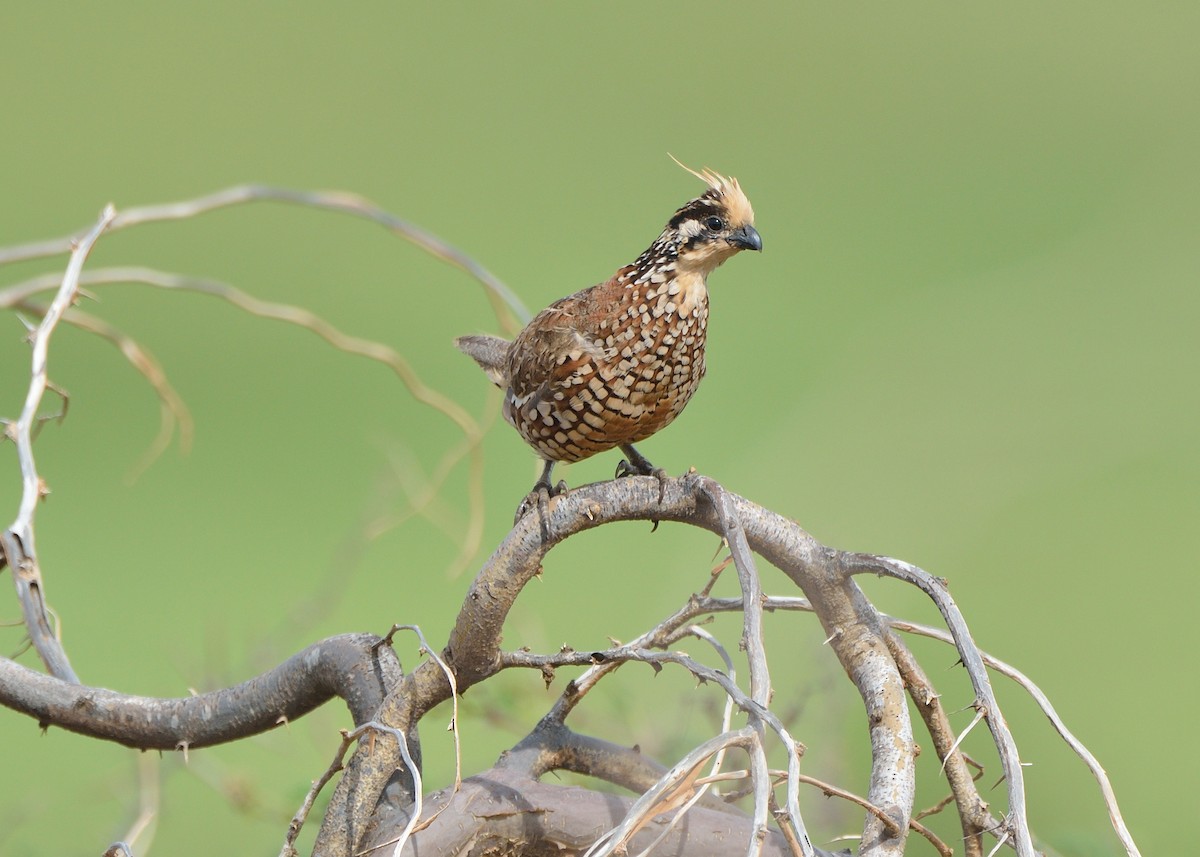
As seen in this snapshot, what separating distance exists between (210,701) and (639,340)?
86 centimetres

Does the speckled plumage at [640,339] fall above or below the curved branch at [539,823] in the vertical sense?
above

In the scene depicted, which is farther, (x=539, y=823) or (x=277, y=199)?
(x=277, y=199)

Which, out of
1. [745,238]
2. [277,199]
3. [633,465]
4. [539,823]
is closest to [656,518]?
[539,823]

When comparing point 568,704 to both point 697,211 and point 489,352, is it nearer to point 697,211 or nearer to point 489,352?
point 697,211

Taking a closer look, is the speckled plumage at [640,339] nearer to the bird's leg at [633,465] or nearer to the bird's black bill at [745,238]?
the bird's black bill at [745,238]

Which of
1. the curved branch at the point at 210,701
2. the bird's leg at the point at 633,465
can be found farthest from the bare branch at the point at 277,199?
the curved branch at the point at 210,701

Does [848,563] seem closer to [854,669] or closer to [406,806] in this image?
[854,669]

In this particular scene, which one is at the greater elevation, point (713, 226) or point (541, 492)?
point (713, 226)

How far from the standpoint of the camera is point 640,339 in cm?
196

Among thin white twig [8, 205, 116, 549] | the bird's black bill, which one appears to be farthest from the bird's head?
thin white twig [8, 205, 116, 549]

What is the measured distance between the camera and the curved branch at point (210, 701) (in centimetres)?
177

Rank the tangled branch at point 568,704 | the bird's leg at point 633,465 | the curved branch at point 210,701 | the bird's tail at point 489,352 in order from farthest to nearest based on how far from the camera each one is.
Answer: the bird's tail at point 489,352
the bird's leg at point 633,465
the curved branch at point 210,701
the tangled branch at point 568,704

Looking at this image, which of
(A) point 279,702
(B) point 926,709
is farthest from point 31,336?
(B) point 926,709

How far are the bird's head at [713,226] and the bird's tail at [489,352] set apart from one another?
59cm
